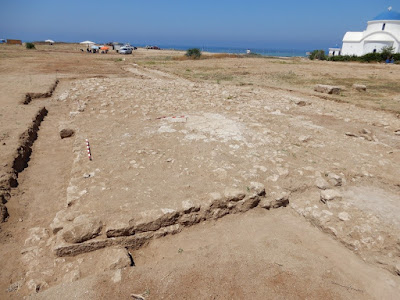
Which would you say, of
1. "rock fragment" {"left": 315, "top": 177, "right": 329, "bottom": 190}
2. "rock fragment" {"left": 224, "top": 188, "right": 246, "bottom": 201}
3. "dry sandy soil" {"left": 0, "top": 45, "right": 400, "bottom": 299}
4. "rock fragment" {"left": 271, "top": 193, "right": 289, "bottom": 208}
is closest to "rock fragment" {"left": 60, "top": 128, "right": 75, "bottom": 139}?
"dry sandy soil" {"left": 0, "top": 45, "right": 400, "bottom": 299}

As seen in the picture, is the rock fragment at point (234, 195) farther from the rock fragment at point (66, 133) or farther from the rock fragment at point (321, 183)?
the rock fragment at point (66, 133)

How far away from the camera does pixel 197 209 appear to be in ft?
12.5

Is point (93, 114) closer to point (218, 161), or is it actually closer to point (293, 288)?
point (218, 161)

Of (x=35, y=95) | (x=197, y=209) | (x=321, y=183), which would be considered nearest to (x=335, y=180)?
(x=321, y=183)

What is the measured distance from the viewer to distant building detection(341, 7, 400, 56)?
37.0 m

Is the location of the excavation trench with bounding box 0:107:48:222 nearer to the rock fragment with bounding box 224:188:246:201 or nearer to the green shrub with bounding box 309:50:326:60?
the rock fragment with bounding box 224:188:246:201

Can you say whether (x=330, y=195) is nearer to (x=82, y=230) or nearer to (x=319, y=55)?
(x=82, y=230)

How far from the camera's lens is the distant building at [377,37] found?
121 feet

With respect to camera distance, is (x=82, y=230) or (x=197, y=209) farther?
(x=197, y=209)

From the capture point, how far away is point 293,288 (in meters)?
2.87

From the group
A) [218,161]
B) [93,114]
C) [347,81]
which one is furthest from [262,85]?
[218,161]

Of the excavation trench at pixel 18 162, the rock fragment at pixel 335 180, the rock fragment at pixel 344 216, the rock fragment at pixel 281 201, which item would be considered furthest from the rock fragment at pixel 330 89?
the excavation trench at pixel 18 162

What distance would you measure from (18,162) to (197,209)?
12.2 ft

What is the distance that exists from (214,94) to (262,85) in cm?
468
